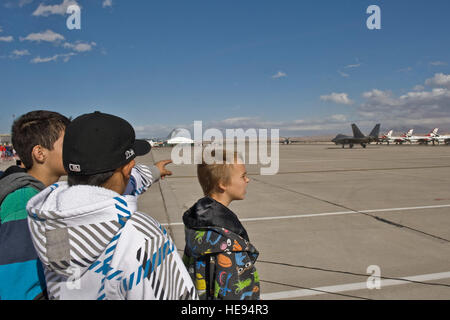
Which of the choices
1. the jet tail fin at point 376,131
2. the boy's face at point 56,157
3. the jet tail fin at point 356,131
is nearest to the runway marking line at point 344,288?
the boy's face at point 56,157

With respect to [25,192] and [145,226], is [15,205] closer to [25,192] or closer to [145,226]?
[25,192]

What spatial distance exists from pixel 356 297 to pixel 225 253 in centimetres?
222

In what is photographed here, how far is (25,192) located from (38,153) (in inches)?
16.0

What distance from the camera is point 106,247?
1.11 metres

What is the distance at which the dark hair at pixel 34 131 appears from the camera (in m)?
1.92

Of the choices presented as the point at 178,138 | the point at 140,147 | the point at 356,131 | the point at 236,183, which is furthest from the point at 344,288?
the point at 178,138

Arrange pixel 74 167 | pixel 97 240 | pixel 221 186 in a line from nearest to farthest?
pixel 97 240 → pixel 74 167 → pixel 221 186

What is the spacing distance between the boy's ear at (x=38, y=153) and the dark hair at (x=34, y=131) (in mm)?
15

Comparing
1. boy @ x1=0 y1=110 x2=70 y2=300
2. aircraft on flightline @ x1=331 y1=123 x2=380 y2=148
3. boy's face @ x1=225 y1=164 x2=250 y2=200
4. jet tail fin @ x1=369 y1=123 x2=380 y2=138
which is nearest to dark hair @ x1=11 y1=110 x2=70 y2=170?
boy @ x1=0 y1=110 x2=70 y2=300

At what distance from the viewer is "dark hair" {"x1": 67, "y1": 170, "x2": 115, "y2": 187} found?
48.8 inches

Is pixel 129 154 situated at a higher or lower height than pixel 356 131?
lower

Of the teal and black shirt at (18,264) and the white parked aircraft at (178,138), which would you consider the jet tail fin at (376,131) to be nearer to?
the white parked aircraft at (178,138)

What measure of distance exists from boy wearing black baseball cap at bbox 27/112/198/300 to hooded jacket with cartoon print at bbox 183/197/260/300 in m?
0.70
